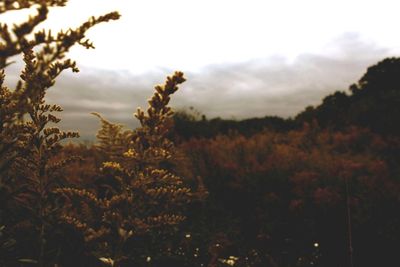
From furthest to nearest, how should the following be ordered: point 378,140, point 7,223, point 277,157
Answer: point 378,140, point 277,157, point 7,223

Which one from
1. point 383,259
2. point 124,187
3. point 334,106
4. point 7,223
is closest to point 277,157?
point 383,259

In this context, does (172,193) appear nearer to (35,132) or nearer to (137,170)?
(137,170)

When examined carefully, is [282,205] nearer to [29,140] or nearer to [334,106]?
[29,140]

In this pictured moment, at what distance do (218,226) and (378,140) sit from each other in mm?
6869

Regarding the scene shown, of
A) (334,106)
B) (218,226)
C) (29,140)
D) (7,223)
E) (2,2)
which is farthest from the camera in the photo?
(334,106)

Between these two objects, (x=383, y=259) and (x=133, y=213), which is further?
(x=383, y=259)

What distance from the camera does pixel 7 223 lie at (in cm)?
324

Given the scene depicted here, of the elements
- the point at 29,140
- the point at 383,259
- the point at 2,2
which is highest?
the point at 2,2

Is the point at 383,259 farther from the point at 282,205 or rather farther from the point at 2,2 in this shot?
the point at 2,2

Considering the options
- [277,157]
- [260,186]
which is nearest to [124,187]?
[260,186]

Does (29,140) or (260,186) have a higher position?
(29,140)

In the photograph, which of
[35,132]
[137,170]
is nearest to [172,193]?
[137,170]

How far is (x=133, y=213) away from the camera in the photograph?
221cm

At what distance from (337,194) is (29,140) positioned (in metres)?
5.77
